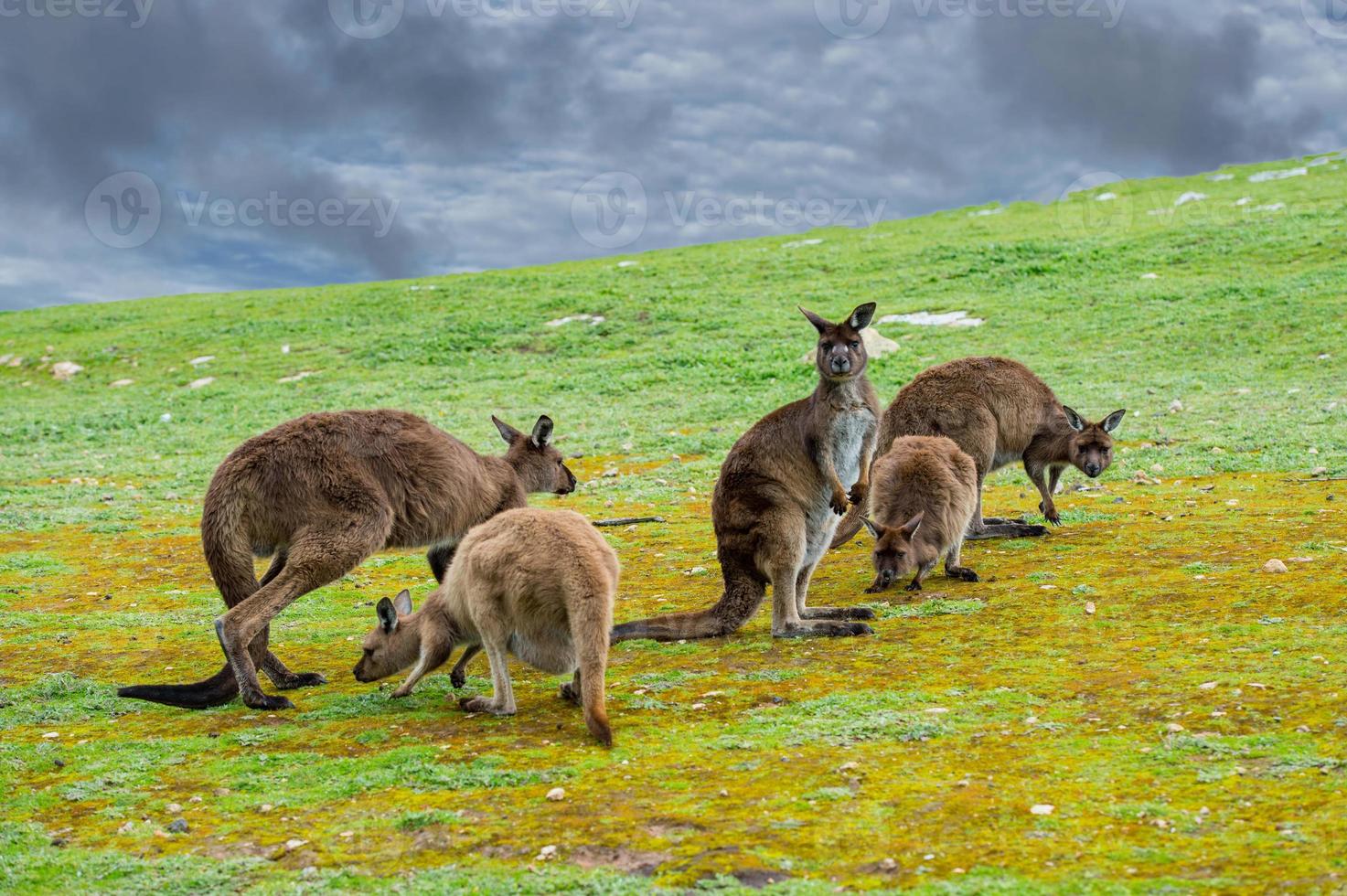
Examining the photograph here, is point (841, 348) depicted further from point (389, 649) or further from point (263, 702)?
point (263, 702)

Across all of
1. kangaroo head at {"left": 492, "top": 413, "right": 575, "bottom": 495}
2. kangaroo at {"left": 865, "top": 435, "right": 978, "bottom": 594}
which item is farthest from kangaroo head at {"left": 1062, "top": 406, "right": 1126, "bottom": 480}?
kangaroo head at {"left": 492, "top": 413, "right": 575, "bottom": 495}

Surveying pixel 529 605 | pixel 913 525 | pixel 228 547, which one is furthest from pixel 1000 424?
pixel 228 547

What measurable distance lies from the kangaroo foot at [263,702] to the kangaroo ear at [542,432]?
2.89 metres

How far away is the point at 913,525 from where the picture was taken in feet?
27.2

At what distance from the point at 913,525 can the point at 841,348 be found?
1.43 m

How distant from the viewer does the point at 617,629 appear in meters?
7.52

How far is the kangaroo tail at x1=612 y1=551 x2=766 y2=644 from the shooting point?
300 inches

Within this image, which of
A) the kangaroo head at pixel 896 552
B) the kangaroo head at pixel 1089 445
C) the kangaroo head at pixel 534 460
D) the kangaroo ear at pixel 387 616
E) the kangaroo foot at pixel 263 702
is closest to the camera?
the kangaroo foot at pixel 263 702

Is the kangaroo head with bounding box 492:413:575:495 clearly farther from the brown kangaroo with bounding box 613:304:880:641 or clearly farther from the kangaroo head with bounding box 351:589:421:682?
the kangaroo head with bounding box 351:589:421:682

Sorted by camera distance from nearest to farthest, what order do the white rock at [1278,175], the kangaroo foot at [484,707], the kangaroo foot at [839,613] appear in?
the kangaroo foot at [484,707] → the kangaroo foot at [839,613] → the white rock at [1278,175]

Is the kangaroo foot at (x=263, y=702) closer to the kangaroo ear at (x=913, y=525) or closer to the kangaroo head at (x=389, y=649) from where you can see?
the kangaroo head at (x=389, y=649)

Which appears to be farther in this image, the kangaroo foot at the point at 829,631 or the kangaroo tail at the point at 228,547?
the kangaroo foot at the point at 829,631

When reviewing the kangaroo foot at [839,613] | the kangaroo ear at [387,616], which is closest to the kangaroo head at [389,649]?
the kangaroo ear at [387,616]

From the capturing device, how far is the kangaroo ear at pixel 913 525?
27.0 feet
